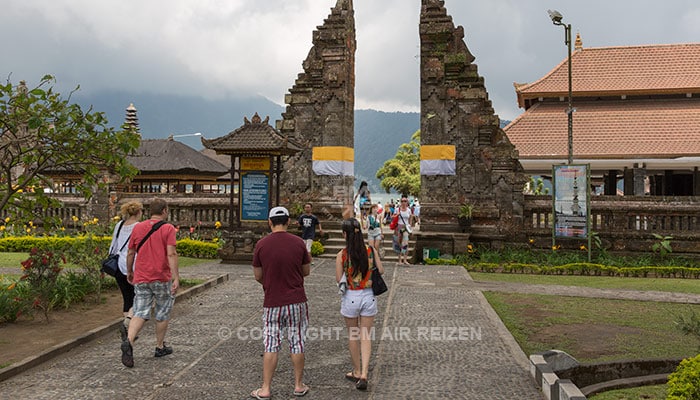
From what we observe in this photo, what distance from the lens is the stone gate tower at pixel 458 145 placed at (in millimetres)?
18844

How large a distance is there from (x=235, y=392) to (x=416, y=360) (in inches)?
92.1

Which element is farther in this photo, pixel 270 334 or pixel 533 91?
pixel 533 91

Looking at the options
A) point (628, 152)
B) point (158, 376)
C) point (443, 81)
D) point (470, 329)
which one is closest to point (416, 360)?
point (470, 329)

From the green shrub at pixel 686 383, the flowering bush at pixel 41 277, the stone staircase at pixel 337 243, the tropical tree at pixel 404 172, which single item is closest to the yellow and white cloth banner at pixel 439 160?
the stone staircase at pixel 337 243

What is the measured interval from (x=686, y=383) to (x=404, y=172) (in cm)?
5064

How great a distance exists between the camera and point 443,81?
19562 millimetres

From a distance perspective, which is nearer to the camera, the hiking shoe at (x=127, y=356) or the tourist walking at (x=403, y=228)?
the hiking shoe at (x=127, y=356)

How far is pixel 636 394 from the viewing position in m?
5.68

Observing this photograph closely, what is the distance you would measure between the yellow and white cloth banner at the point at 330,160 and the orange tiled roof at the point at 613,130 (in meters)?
8.36

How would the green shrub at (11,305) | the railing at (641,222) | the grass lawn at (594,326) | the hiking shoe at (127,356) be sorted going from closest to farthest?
the hiking shoe at (127,356) < the grass lawn at (594,326) < the green shrub at (11,305) < the railing at (641,222)

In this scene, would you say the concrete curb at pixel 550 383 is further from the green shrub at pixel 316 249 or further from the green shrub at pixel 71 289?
the green shrub at pixel 316 249

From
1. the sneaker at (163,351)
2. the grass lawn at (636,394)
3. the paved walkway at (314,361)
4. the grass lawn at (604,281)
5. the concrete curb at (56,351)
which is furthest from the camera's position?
the grass lawn at (604,281)

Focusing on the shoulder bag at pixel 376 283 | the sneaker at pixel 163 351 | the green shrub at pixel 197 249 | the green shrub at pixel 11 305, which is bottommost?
the sneaker at pixel 163 351

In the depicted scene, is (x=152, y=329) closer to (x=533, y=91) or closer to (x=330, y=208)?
(x=330, y=208)
